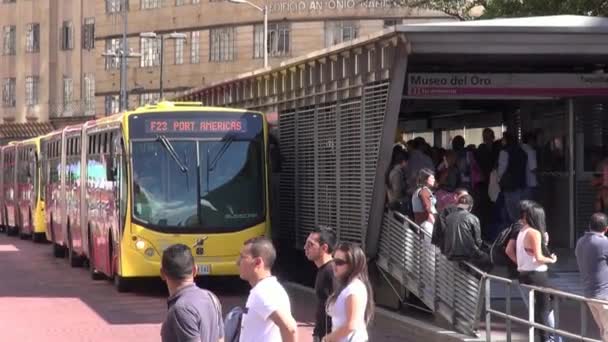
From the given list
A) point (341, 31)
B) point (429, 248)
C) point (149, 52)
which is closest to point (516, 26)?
point (429, 248)

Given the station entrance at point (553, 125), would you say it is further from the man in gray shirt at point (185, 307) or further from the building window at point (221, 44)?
the building window at point (221, 44)

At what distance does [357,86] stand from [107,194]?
624cm

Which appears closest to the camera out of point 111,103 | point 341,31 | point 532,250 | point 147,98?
point 532,250

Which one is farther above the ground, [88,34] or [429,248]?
[88,34]

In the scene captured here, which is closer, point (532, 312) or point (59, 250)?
point (532, 312)

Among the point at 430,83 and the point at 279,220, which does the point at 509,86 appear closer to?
the point at 430,83

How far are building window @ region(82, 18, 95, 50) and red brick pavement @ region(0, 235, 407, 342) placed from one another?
50.7 metres

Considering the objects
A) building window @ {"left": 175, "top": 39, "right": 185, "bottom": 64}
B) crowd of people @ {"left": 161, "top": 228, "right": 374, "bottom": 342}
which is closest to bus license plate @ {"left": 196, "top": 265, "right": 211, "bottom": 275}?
crowd of people @ {"left": 161, "top": 228, "right": 374, "bottom": 342}

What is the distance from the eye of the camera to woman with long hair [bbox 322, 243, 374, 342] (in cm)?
903

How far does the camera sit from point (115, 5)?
75.7 meters

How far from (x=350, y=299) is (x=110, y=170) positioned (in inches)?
598

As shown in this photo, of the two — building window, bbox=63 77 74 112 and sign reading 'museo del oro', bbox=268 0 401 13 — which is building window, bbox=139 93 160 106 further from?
building window, bbox=63 77 74 112

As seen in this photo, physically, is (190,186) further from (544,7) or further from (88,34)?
(88,34)

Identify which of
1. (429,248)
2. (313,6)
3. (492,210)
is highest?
(313,6)
